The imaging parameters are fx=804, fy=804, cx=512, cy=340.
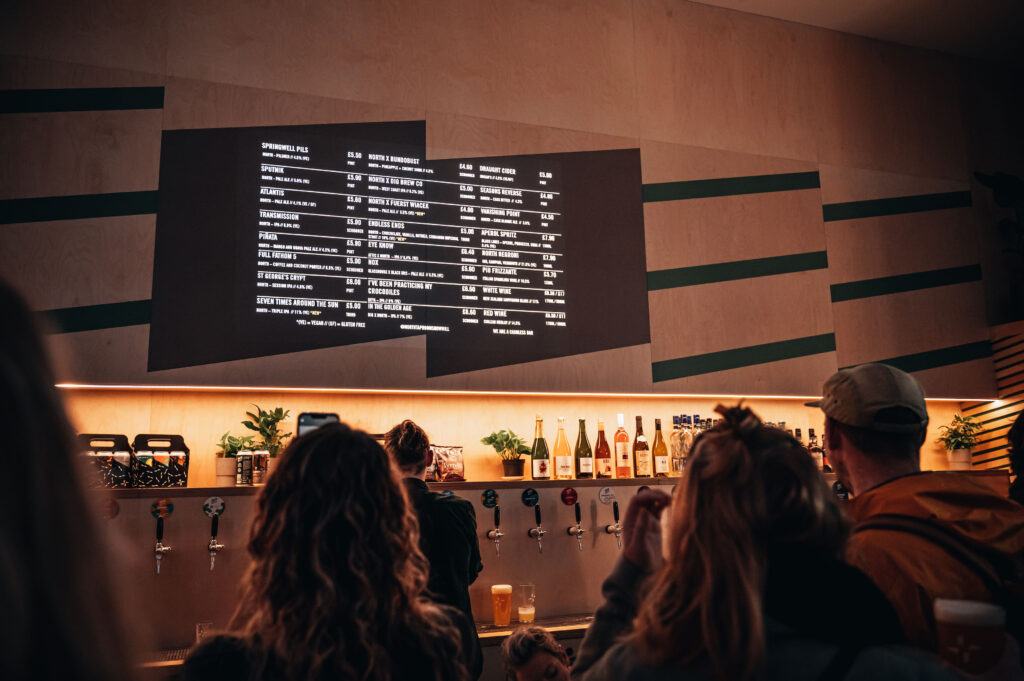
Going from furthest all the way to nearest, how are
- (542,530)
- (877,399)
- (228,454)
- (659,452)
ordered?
(659,452), (542,530), (228,454), (877,399)

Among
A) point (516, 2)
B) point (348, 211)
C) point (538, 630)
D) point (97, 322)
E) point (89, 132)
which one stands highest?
point (516, 2)

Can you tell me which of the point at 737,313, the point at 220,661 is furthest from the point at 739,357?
the point at 220,661

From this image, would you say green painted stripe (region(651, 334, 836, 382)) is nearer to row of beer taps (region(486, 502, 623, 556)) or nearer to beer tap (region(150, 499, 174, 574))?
row of beer taps (region(486, 502, 623, 556))

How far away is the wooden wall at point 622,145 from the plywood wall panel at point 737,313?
0.04ft

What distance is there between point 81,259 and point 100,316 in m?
0.27

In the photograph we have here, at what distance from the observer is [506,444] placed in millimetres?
3984

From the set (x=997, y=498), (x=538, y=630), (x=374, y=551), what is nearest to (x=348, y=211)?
(x=538, y=630)

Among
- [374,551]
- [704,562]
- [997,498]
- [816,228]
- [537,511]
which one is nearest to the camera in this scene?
[704,562]

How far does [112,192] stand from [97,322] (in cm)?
59

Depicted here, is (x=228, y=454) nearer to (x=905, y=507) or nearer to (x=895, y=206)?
(x=905, y=507)

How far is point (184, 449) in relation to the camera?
349cm

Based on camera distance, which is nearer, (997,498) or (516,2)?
(997,498)

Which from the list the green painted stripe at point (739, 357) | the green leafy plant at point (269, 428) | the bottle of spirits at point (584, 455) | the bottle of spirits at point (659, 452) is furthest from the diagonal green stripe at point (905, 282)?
the green leafy plant at point (269, 428)

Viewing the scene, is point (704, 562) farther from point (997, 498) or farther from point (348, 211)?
point (348, 211)
